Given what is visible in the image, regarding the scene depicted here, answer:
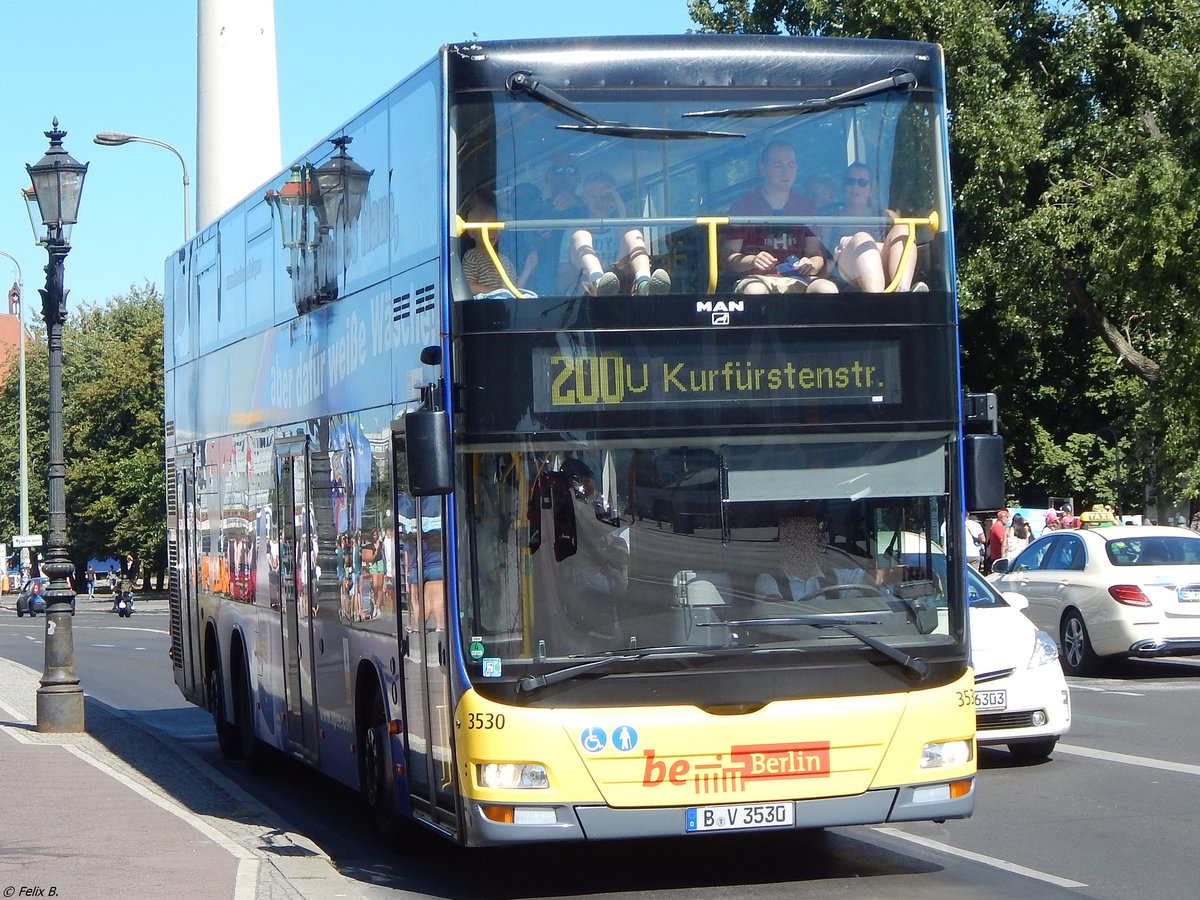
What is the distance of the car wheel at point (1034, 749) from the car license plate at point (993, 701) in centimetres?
58

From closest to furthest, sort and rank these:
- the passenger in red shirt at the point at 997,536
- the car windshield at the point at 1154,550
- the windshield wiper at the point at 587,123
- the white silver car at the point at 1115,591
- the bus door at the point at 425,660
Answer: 1. the windshield wiper at the point at 587,123
2. the bus door at the point at 425,660
3. the white silver car at the point at 1115,591
4. the car windshield at the point at 1154,550
5. the passenger in red shirt at the point at 997,536

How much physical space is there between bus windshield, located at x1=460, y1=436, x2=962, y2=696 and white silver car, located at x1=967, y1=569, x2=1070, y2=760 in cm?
451

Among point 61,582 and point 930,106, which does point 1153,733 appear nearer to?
point 930,106

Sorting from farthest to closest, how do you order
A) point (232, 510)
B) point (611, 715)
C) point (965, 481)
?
point (232, 510) < point (965, 481) < point (611, 715)

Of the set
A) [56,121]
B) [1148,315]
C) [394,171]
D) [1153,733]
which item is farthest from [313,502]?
[1148,315]

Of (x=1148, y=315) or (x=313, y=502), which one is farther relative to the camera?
(x=1148, y=315)

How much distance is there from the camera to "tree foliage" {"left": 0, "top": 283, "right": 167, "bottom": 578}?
7569 cm

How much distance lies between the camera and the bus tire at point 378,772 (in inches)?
389

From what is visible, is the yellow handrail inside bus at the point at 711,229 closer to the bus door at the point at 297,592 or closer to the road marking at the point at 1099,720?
the bus door at the point at 297,592

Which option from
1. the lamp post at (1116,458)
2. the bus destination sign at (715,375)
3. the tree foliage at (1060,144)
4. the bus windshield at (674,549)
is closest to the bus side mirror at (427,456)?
the bus windshield at (674,549)

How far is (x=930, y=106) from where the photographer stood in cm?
870

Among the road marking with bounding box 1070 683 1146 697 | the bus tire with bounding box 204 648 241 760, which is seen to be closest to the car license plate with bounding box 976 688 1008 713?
the road marking with bounding box 1070 683 1146 697

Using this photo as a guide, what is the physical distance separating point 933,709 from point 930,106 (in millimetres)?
2859

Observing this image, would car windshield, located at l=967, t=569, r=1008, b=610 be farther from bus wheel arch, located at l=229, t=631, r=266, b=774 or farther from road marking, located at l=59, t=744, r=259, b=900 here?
road marking, located at l=59, t=744, r=259, b=900
